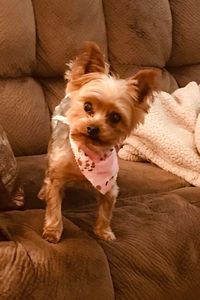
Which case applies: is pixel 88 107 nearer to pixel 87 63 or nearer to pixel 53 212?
pixel 87 63

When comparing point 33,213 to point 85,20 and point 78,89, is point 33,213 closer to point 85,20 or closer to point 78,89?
point 78,89

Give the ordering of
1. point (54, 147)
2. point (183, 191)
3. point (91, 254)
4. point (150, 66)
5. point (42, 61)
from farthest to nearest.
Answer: point (150, 66)
point (42, 61)
point (183, 191)
point (54, 147)
point (91, 254)

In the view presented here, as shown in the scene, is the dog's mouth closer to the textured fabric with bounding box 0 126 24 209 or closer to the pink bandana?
the pink bandana

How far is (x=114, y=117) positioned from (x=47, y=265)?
49cm

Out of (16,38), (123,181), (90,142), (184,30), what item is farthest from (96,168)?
(184,30)

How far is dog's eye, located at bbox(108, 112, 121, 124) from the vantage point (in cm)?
172

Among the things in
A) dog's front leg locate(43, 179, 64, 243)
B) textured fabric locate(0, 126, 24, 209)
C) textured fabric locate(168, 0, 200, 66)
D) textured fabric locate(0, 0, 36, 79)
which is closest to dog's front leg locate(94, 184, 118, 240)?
dog's front leg locate(43, 179, 64, 243)

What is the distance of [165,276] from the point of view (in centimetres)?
176

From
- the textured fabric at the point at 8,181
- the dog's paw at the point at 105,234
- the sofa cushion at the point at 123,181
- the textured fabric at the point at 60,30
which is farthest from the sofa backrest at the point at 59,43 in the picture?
the dog's paw at the point at 105,234

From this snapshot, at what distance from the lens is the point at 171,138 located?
2.38m

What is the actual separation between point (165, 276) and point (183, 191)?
0.47 metres

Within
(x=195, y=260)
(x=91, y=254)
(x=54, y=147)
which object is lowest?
(x=195, y=260)

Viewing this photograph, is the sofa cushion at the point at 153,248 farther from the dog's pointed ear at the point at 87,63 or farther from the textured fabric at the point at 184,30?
the textured fabric at the point at 184,30

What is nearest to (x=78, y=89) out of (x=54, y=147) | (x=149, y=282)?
(x=54, y=147)
